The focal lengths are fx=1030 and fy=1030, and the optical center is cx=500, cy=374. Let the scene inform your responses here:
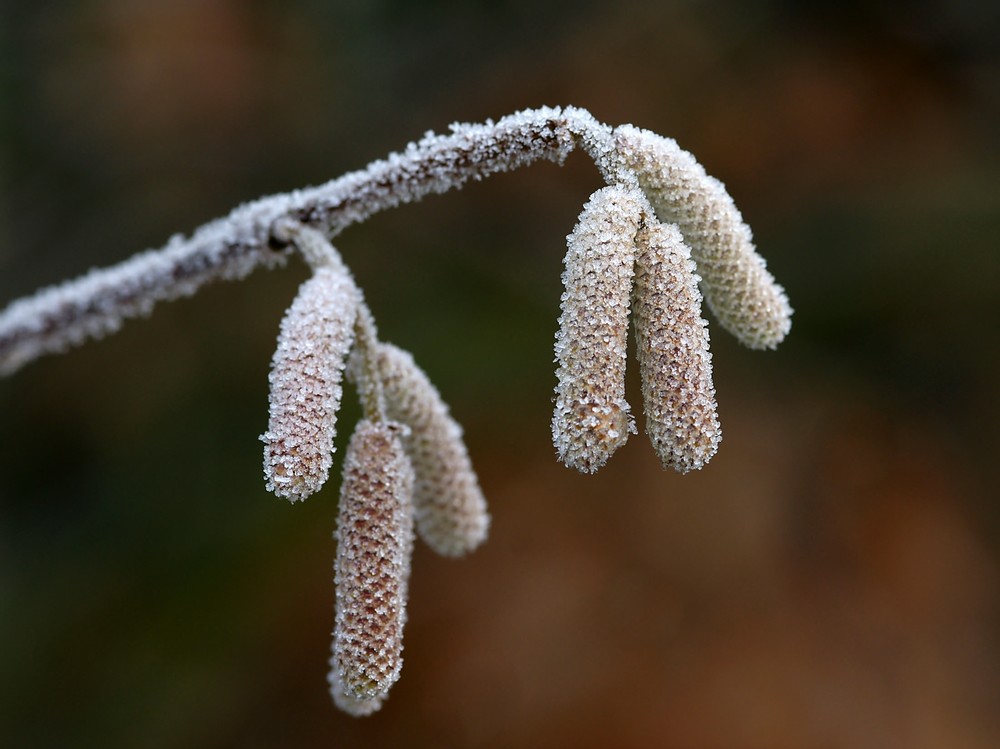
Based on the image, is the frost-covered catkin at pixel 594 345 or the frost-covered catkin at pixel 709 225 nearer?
the frost-covered catkin at pixel 594 345

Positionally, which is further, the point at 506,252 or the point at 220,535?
the point at 506,252

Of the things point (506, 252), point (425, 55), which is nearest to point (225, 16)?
point (425, 55)

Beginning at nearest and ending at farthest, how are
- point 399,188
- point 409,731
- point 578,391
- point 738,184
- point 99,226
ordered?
point 578,391, point 399,188, point 409,731, point 99,226, point 738,184

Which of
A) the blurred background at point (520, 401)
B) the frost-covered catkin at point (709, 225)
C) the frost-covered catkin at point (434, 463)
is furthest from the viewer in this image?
the blurred background at point (520, 401)

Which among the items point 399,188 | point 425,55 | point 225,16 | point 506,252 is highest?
point 225,16

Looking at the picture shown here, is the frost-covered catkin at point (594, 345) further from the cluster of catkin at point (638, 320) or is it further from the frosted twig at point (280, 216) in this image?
the frosted twig at point (280, 216)

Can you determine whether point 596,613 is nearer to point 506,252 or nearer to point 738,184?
point 506,252

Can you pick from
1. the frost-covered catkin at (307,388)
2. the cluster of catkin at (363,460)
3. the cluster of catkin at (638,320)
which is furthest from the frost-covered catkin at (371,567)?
the cluster of catkin at (638,320)
